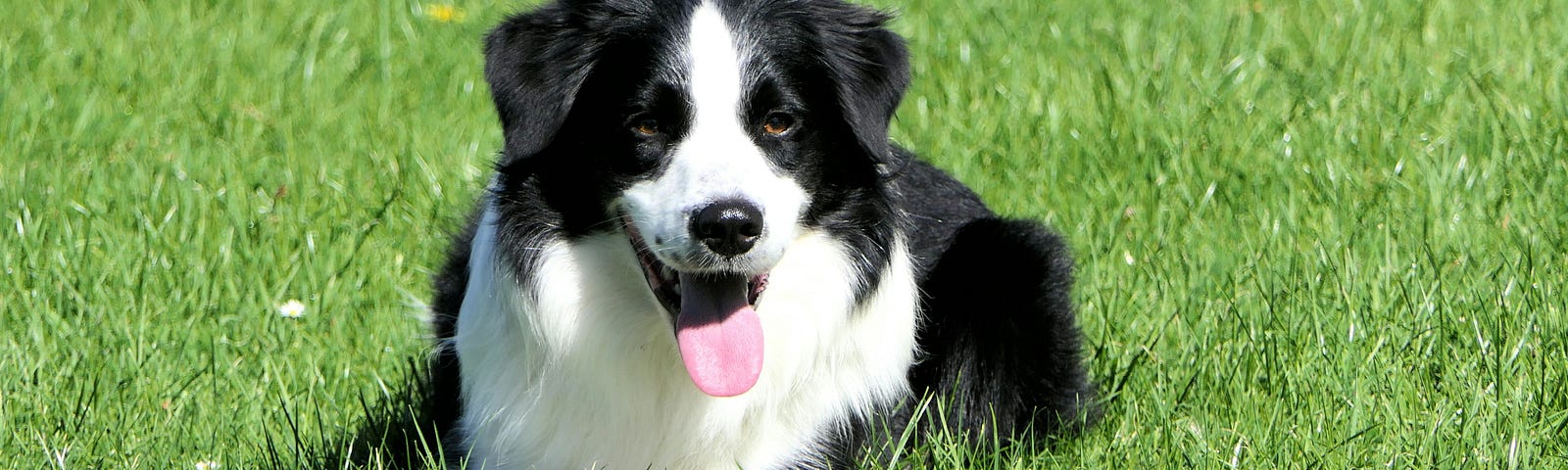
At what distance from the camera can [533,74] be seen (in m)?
2.96

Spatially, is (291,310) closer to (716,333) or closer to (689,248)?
(716,333)

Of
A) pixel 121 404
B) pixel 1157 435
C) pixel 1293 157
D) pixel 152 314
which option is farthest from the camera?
pixel 1293 157

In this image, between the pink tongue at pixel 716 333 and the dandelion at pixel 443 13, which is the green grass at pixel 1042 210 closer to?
the dandelion at pixel 443 13

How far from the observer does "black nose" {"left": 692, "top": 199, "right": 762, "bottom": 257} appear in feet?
9.00

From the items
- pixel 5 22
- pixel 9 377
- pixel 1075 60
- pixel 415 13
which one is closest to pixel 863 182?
pixel 9 377

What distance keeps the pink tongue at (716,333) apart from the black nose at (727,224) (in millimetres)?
234

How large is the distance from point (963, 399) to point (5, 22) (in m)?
4.77

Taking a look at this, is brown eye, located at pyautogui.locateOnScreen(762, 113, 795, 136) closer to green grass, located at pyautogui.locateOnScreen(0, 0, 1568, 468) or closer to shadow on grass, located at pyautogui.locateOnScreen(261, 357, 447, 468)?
green grass, located at pyautogui.locateOnScreen(0, 0, 1568, 468)

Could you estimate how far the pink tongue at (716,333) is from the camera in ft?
9.95

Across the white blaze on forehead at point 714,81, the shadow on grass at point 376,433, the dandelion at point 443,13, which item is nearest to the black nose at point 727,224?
the white blaze on forehead at point 714,81

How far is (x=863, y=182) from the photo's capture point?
312cm

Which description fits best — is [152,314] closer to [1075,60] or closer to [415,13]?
[415,13]

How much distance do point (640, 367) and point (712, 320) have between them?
0.27 meters

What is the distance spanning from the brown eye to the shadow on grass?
3.44ft
